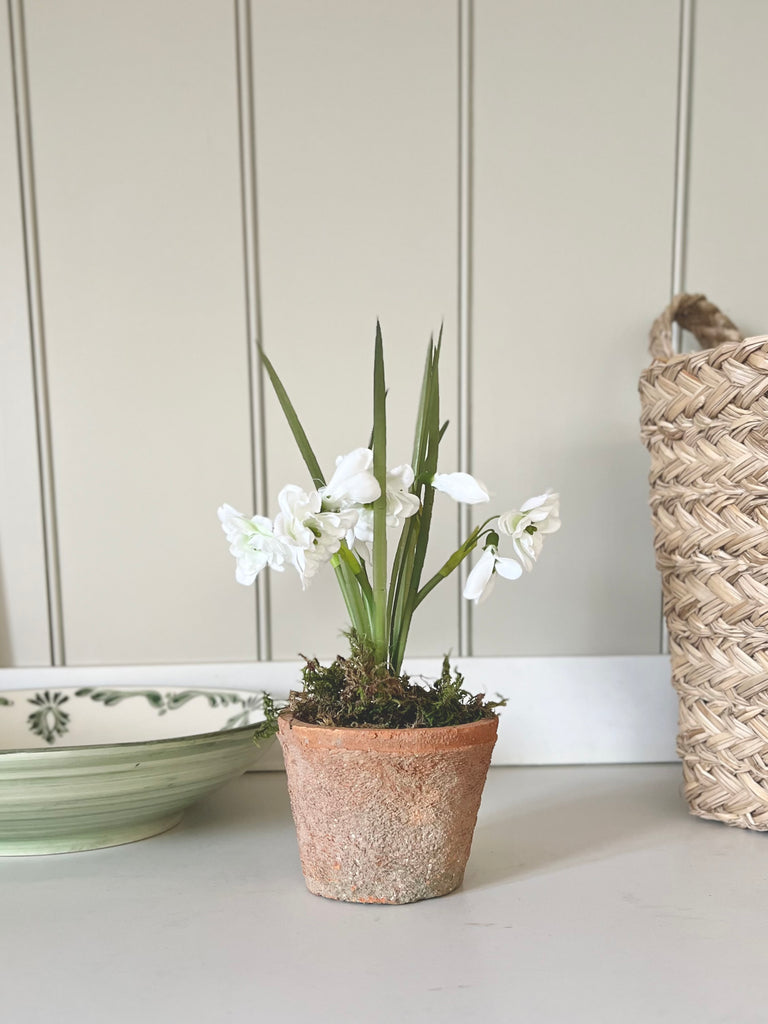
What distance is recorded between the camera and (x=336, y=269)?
0.83 m

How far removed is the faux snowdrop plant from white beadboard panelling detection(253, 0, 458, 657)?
275 millimetres

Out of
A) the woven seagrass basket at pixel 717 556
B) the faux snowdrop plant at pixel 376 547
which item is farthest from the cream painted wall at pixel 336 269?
the faux snowdrop plant at pixel 376 547

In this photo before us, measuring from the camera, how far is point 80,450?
2.75ft

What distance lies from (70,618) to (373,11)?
2.20 ft

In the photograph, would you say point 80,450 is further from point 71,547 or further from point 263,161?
point 263,161

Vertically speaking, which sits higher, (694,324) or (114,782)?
(694,324)

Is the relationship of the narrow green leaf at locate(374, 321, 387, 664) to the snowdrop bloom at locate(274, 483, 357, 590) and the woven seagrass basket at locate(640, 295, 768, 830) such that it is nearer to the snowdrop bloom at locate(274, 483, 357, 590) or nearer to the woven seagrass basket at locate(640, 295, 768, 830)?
the snowdrop bloom at locate(274, 483, 357, 590)

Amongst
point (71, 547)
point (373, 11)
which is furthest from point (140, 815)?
point (373, 11)

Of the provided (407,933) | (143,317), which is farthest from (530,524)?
(143,317)

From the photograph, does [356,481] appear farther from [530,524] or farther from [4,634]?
[4,634]

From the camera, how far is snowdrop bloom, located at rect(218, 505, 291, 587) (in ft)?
1.77

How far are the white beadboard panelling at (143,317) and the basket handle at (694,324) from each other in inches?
15.7

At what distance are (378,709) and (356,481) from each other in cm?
15

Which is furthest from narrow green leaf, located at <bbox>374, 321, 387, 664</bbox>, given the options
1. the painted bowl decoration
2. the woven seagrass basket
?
the woven seagrass basket
